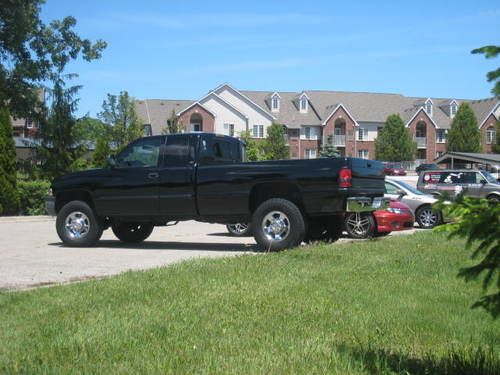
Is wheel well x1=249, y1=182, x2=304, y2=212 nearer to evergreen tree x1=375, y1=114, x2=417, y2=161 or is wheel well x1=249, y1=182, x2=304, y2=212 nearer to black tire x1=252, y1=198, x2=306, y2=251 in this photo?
black tire x1=252, y1=198, x2=306, y2=251

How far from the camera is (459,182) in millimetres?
25922

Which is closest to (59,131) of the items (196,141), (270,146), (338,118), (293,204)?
(196,141)

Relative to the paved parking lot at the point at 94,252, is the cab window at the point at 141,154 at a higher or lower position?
higher

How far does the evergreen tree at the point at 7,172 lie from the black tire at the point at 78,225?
1054 cm

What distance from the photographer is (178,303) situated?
631 cm

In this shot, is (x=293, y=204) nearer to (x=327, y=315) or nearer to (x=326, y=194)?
(x=326, y=194)

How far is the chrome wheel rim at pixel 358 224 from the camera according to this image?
14.5m

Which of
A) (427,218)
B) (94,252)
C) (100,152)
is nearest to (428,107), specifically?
(100,152)

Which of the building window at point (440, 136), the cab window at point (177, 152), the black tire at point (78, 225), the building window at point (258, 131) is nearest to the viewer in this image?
the cab window at point (177, 152)

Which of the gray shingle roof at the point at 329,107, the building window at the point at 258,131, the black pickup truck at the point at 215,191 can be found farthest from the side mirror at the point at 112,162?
the building window at the point at 258,131

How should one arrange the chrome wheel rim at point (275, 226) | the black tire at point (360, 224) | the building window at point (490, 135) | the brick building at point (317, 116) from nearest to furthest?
the chrome wheel rim at point (275, 226)
the black tire at point (360, 224)
the brick building at point (317, 116)
the building window at point (490, 135)

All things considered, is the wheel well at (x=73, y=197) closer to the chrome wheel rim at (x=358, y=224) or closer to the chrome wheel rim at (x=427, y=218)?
the chrome wheel rim at (x=358, y=224)

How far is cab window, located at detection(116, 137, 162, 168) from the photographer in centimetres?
1279

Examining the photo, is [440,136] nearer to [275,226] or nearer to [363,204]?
[363,204]
